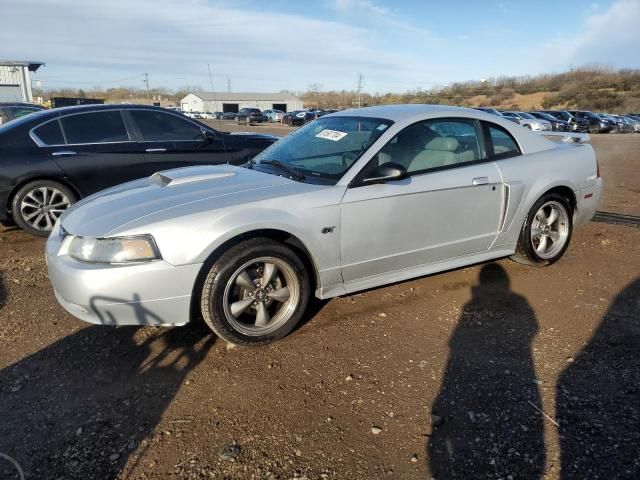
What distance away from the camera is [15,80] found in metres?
41.1

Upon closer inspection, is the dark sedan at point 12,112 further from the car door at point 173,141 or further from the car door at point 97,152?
the car door at point 173,141

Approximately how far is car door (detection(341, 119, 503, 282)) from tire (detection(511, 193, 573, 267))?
1.54ft

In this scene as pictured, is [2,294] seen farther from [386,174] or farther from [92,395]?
[386,174]

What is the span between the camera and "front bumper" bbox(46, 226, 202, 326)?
9.82 ft

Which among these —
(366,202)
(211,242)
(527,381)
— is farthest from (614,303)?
(211,242)

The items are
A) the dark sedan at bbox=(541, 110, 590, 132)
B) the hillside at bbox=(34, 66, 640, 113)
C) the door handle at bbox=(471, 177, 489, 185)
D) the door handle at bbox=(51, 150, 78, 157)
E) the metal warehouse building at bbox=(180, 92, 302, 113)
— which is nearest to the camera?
the door handle at bbox=(471, 177, 489, 185)

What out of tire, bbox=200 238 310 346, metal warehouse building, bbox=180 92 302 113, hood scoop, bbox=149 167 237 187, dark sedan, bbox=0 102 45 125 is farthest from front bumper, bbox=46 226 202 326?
metal warehouse building, bbox=180 92 302 113

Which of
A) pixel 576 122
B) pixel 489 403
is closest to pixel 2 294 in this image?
pixel 489 403

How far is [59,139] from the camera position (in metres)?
5.99

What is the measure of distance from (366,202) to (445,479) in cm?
192

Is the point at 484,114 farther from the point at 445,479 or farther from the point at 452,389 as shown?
the point at 445,479

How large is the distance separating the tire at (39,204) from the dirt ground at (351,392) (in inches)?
70.6

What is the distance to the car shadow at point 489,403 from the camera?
2.30 m

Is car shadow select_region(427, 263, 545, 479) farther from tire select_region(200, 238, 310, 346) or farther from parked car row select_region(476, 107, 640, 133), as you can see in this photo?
parked car row select_region(476, 107, 640, 133)
